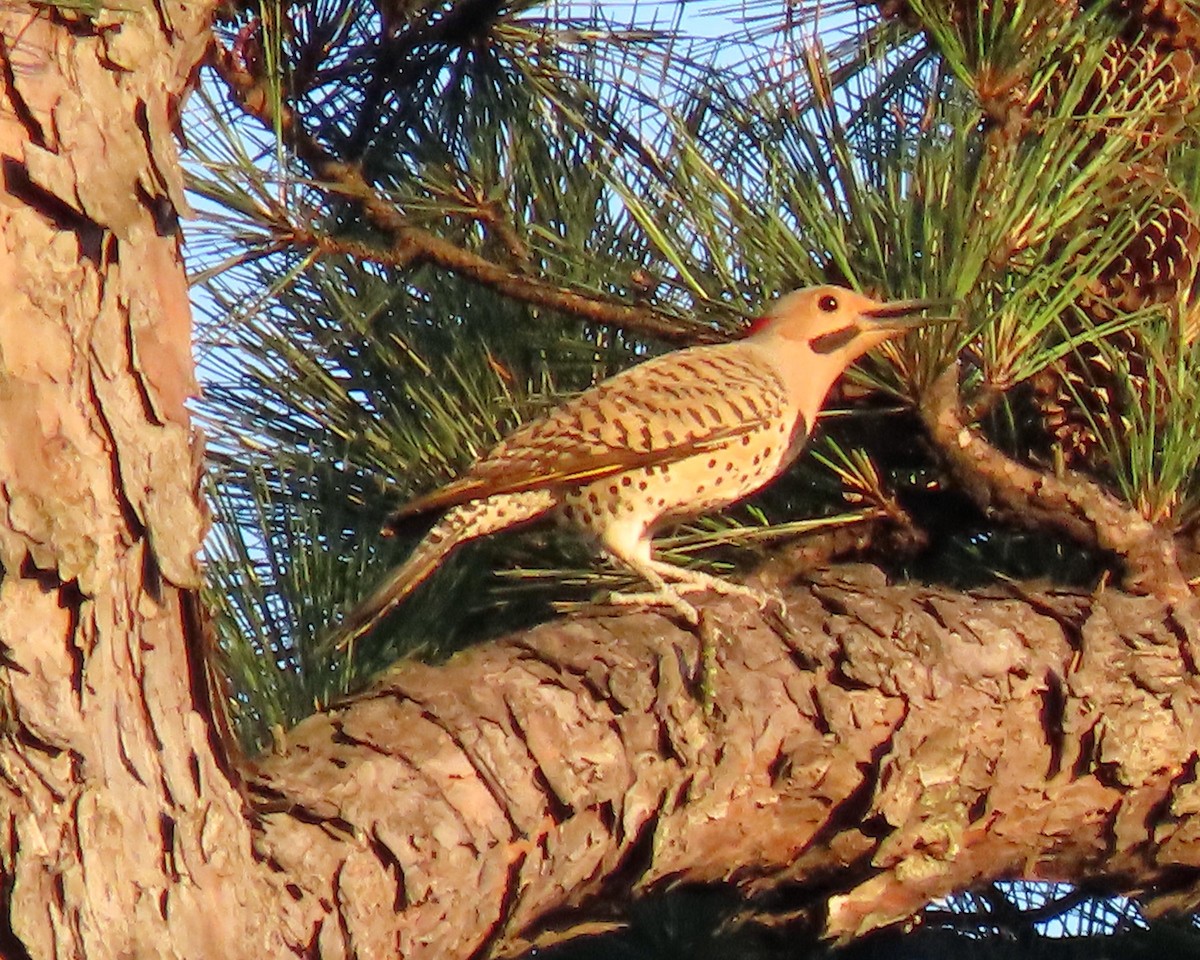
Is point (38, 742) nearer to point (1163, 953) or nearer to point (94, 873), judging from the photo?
point (94, 873)

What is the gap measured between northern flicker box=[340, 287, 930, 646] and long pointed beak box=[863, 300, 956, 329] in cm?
1

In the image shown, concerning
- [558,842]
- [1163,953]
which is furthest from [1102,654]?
[1163,953]

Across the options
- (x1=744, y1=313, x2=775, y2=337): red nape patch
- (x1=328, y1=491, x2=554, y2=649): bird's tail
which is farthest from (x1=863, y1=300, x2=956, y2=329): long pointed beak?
(x1=328, y1=491, x2=554, y2=649): bird's tail

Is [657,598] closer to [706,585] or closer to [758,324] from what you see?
[706,585]

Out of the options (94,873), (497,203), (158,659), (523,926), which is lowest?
(523,926)

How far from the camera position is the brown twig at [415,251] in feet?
6.59

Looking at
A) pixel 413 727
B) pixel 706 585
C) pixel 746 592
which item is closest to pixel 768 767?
pixel 746 592

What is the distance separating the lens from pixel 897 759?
5.58 ft

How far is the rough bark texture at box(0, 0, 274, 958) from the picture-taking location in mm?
1263

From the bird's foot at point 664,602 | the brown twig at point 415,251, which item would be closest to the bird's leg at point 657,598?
the bird's foot at point 664,602

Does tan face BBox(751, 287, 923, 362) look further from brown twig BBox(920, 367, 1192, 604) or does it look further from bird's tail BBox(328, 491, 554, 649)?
bird's tail BBox(328, 491, 554, 649)

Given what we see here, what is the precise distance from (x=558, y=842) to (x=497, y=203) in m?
0.91

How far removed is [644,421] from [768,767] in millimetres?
922

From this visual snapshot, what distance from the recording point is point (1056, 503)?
1888 millimetres
